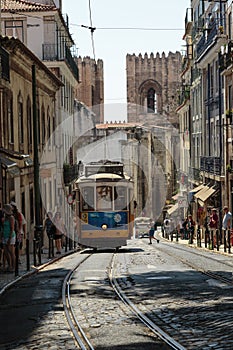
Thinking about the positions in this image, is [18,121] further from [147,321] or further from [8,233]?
[147,321]

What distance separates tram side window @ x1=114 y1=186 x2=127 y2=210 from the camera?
2836 cm

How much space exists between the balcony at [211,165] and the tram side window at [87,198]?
36.2 feet

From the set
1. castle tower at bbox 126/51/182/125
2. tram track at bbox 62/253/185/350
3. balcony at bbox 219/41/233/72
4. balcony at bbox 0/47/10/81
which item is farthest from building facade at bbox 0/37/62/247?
castle tower at bbox 126/51/182/125

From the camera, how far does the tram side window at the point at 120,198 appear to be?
28359 mm

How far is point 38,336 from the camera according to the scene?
1000cm

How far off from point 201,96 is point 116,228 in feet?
67.0

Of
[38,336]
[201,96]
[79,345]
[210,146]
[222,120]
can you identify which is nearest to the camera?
[79,345]

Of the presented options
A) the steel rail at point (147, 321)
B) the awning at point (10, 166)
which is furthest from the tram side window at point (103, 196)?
the steel rail at point (147, 321)

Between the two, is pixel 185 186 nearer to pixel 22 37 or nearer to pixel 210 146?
pixel 210 146

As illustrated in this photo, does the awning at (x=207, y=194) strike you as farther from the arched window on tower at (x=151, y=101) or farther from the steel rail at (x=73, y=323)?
the arched window on tower at (x=151, y=101)

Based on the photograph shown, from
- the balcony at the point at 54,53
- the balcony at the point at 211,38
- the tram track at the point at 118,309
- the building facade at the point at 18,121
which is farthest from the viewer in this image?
the balcony at the point at 54,53

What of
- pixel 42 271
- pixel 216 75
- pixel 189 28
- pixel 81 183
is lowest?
pixel 42 271

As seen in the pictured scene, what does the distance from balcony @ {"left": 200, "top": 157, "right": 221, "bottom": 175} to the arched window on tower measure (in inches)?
2000

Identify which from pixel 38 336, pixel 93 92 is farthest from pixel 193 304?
pixel 93 92
